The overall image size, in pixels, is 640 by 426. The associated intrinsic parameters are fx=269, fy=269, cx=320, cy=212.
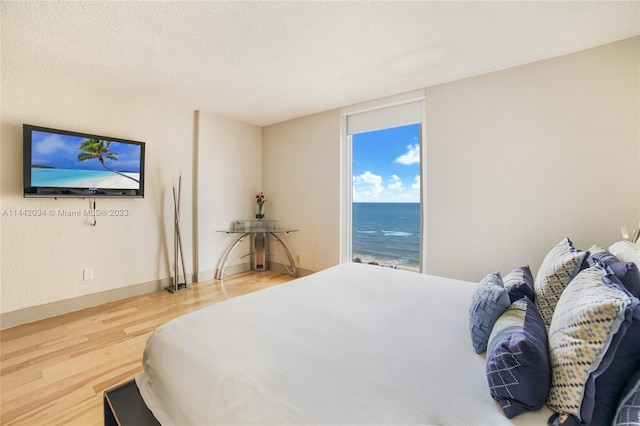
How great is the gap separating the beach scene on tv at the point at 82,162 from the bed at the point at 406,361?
2511 millimetres

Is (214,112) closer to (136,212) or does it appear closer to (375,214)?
(136,212)

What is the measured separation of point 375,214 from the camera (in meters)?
6.30

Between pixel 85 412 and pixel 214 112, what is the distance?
358 cm

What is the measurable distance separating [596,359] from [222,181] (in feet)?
14.0

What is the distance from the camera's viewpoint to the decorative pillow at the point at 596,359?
0.68 m

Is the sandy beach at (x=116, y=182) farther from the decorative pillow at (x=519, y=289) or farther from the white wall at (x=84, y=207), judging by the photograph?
the decorative pillow at (x=519, y=289)

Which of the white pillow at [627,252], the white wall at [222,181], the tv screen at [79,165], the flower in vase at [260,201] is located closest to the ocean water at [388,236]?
the flower in vase at [260,201]

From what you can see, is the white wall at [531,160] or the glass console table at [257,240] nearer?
the white wall at [531,160]

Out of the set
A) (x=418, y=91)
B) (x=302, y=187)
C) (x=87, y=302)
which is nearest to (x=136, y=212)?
(x=87, y=302)

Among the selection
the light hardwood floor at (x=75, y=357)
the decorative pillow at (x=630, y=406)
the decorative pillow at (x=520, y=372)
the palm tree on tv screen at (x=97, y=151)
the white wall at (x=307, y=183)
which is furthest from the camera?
the white wall at (x=307, y=183)

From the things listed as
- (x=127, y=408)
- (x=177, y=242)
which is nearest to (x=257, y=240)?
(x=177, y=242)

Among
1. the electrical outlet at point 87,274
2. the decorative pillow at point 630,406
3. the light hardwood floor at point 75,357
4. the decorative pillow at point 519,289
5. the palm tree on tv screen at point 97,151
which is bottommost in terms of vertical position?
the light hardwood floor at point 75,357

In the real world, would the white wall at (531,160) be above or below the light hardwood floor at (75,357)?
above

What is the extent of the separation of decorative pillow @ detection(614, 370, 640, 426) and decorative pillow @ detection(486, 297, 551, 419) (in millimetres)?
142
